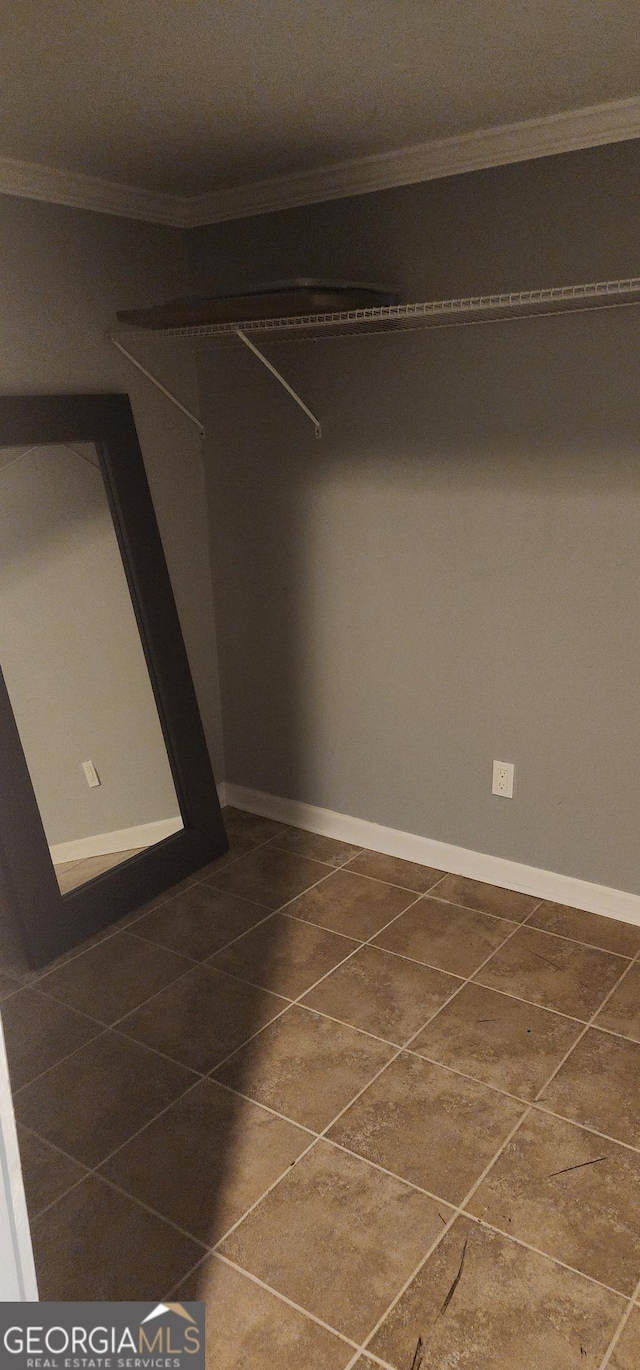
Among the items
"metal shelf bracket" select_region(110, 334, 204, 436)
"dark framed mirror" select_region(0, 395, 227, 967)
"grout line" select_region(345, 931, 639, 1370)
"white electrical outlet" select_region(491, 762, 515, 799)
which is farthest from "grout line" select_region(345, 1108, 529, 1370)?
"metal shelf bracket" select_region(110, 334, 204, 436)

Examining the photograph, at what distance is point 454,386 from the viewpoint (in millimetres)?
2500

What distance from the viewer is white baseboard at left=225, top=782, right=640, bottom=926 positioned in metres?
2.60

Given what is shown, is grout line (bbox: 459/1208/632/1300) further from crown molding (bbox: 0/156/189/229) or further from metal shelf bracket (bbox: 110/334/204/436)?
crown molding (bbox: 0/156/189/229)

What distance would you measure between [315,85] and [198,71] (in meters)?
0.24

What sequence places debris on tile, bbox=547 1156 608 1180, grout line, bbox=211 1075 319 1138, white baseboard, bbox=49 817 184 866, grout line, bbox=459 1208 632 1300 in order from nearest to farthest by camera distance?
grout line, bbox=459 1208 632 1300, debris on tile, bbox=547 1156 608 1180, grout line, bbox=211 1075 319 1138, white baseboard, bbox=49 817 184 866

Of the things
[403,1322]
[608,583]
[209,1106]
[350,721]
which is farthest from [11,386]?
[403,1322]

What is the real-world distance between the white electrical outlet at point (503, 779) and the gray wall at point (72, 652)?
987 mm

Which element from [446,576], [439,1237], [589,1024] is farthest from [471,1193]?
[446,576]

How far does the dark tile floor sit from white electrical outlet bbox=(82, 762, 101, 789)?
0.40 meters

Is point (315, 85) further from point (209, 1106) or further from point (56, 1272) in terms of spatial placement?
point (56, 1272)

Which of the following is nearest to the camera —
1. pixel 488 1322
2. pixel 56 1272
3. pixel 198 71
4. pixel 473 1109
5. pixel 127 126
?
pixel 488 1322

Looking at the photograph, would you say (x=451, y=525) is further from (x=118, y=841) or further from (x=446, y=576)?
(x=118, y=841)

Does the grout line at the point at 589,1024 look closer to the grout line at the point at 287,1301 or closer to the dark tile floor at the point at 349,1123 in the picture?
the dark tile floor at the point at 349,1123

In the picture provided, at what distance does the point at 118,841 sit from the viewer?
273 centimetres
